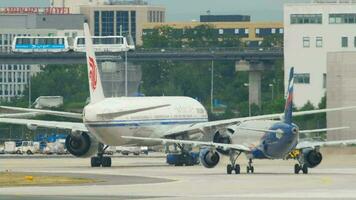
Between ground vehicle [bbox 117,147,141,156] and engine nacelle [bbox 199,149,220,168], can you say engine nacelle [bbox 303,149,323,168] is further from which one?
ground vehicle [bbox 117,147,141,156]

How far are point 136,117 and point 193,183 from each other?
29.8 meters

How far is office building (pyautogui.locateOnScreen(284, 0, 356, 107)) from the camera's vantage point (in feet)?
625

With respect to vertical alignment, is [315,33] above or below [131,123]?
above

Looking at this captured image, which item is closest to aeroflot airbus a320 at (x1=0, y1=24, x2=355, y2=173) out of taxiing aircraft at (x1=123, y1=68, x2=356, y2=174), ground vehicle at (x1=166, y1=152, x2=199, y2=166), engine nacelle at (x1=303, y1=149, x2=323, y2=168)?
ground vehicle at (x1=166, y1=152, x2=199, y2=166)

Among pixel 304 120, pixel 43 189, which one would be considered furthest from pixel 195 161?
pixel 304 120

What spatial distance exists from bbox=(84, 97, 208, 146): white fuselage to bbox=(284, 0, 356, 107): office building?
236 feet

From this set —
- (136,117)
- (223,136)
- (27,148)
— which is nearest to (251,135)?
(223,136)

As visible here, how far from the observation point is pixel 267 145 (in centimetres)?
9500

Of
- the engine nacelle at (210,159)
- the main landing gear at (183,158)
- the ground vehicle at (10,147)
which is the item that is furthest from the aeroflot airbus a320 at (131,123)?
the ground vehicle at (10,147)

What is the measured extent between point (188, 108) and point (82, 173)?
21.6m

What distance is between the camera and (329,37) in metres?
192

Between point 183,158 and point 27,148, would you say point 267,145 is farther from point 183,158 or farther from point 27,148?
point 27,148

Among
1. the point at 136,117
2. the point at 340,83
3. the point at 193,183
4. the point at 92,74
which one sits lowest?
the point at 193,183

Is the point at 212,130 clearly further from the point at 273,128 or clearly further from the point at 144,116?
the point at 273,128
